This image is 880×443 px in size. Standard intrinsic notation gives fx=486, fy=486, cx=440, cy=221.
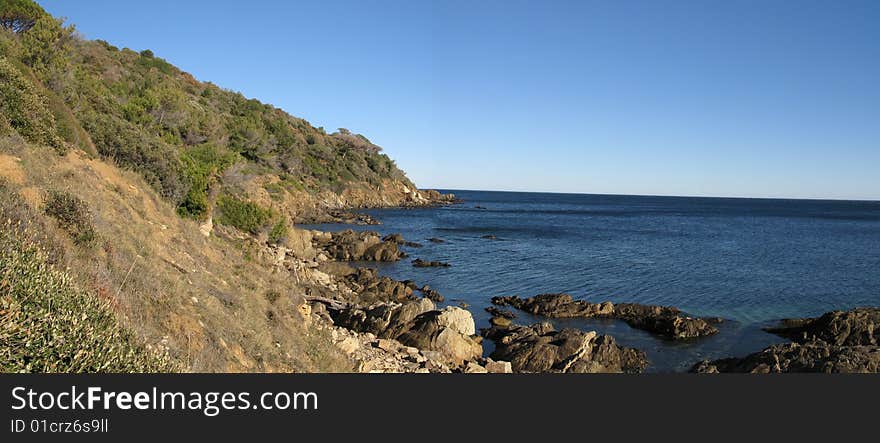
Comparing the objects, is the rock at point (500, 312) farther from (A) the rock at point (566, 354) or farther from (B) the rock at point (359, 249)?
(B) the rock at point (359, 249)

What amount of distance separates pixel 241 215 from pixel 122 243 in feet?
60.1

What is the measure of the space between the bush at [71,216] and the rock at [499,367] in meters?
12.1

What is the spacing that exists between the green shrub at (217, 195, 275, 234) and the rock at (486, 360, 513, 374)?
17.8 meters

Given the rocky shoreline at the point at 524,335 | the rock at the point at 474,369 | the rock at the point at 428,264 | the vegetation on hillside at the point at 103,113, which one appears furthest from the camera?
the rock at the point at 428,264

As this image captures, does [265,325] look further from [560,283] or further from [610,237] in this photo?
[610,237]

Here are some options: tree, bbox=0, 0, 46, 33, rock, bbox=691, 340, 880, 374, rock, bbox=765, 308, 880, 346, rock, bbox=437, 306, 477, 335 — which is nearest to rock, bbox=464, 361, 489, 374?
rock, bbox=437, 306, 477, 335

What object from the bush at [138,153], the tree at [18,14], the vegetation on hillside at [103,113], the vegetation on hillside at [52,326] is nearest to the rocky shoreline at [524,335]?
the bush at [138,153]

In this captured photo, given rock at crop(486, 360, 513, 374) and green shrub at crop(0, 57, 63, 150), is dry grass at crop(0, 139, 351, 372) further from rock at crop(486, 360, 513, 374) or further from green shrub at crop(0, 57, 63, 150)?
rock at crop(486, 360, 513, 374)

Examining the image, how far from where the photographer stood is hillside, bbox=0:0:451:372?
5.94 metres

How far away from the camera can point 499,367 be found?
1684 cm

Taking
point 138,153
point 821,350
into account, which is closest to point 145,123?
point 138,153

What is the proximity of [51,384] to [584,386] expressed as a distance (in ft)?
18.2

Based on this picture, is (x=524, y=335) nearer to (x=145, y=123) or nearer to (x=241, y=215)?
(x=241, y=215)

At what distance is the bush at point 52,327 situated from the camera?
5.02 meters
